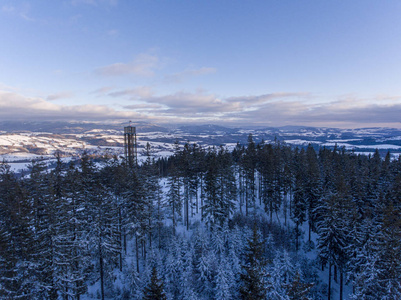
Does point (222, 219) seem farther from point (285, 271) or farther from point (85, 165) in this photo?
point (85, 165)

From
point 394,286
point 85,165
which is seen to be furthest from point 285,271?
point 85,165

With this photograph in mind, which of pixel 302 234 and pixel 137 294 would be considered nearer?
pixel 137 294

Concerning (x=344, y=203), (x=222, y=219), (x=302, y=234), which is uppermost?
(x=344, y=203)

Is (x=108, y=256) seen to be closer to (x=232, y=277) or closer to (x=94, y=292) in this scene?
(x=94, y=292)

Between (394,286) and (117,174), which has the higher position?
(117,174)

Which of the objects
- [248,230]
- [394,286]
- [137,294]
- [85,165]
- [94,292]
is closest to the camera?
[394,286]

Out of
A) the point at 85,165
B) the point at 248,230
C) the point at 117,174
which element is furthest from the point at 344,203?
the point at 85,165

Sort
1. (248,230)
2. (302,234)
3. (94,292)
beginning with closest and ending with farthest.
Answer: (94,292)
(248,230)
(302,234)
